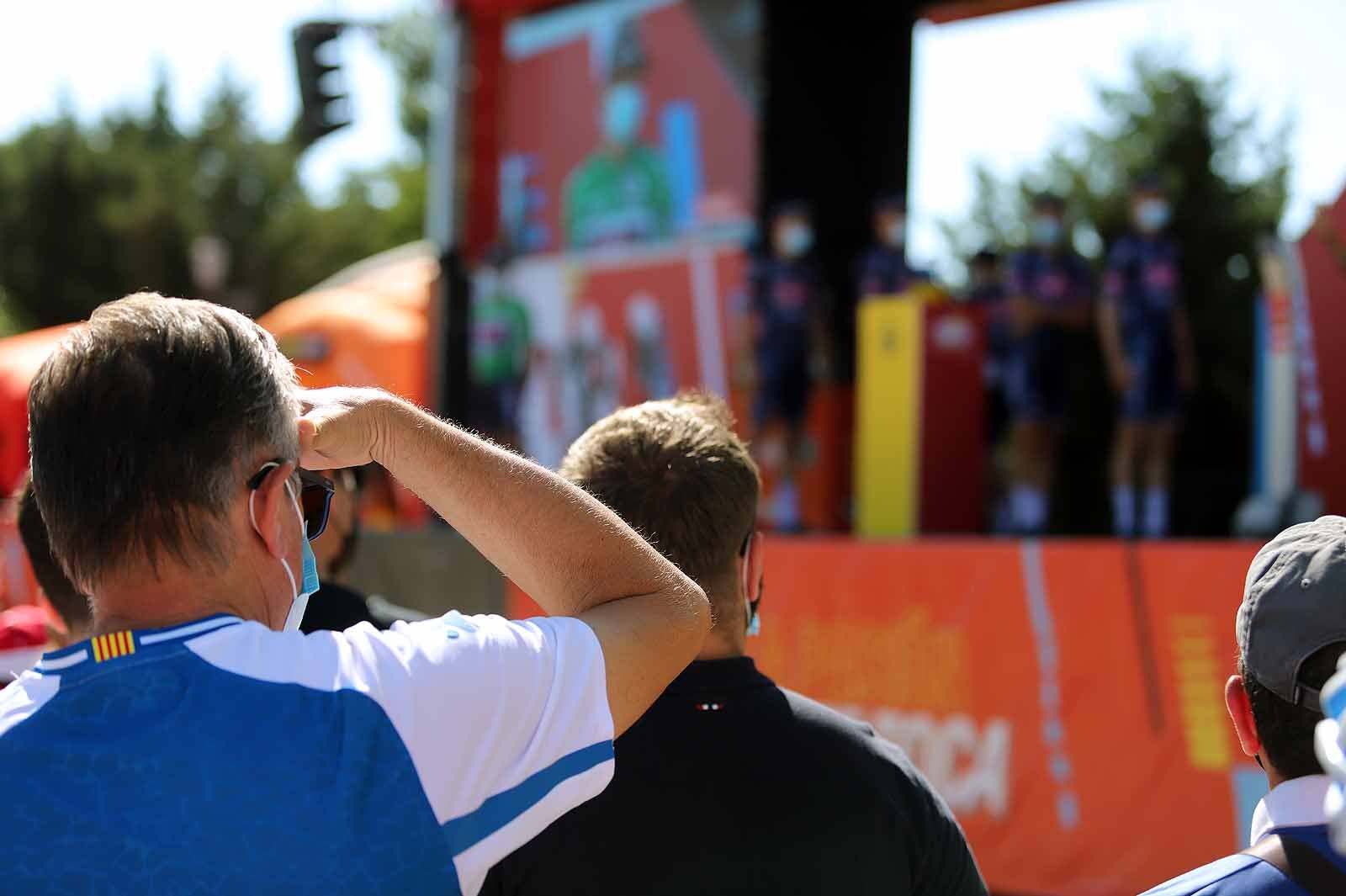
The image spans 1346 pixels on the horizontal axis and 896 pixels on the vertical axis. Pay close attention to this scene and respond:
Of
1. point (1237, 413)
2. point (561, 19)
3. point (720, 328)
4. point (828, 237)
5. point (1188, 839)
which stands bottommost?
point (1188, 839)

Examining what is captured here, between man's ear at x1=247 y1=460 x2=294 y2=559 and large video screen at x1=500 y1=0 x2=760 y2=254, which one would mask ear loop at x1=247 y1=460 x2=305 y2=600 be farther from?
large video screen at x1=500 y1=0 x2=760 y2=254

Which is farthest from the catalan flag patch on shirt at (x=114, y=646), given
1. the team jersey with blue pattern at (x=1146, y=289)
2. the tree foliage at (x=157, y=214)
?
the tree foliage at (x=157, y=214)

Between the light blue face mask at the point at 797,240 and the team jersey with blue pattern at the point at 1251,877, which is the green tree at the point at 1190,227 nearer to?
the light blue face mask at the point at 797,240

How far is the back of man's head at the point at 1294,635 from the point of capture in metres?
1.49

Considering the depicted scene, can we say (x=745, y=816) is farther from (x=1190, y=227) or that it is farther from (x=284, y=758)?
(x=1190, y=227)

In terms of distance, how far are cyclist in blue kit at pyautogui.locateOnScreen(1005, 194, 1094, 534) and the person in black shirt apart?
22.5 ft

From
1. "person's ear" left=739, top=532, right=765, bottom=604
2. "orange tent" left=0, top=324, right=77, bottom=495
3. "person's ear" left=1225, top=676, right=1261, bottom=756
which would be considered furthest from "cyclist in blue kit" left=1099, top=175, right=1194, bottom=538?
"orange tent" left=0, top=324, right=77, bottom=495

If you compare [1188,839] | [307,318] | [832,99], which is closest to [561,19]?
[832,99]

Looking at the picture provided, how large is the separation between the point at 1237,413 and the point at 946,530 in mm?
2835

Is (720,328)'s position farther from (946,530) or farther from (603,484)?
(603,484)

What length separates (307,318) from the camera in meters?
13.6

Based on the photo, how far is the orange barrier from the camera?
18.4ft

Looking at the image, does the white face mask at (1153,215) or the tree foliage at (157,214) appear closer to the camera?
the white face mask at (1153,215)

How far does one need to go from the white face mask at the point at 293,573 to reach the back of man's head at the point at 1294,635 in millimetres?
1049
